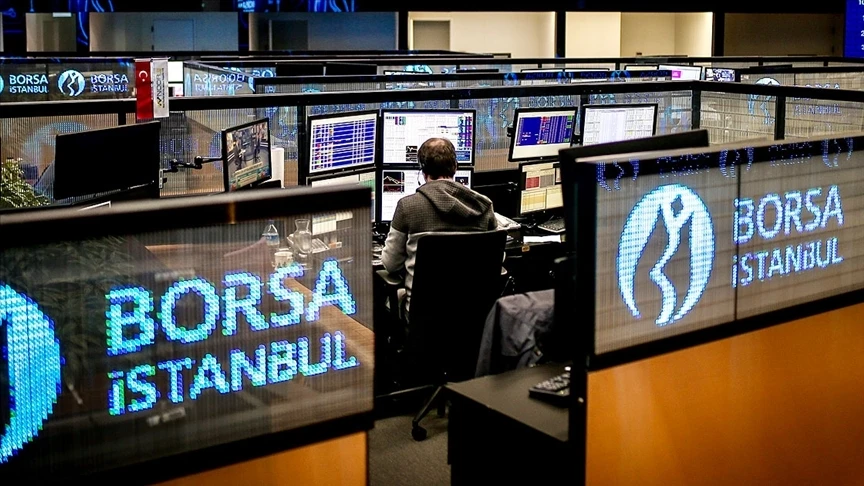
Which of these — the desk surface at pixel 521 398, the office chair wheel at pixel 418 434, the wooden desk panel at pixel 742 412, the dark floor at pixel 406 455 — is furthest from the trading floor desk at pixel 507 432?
the office chair wheel at pixel 418 434

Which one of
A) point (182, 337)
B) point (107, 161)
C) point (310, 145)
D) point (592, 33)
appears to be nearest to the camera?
point (182, 337)

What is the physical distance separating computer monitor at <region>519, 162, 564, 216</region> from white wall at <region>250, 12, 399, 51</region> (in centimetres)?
1128

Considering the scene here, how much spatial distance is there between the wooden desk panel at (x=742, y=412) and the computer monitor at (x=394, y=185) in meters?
2.29

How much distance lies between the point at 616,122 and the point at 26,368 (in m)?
4.01

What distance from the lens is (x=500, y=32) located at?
1608 cm

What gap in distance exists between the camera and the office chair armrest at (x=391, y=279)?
3881 mm

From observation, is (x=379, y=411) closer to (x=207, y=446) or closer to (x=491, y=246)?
(x=491, y=246)

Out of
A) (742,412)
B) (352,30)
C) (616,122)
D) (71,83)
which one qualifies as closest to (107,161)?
(742,412)

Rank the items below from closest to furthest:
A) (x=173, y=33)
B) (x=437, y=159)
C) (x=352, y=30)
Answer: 1. (x=437, y=159)
2. (x=173, y=33)
3. (x=352, y=30)

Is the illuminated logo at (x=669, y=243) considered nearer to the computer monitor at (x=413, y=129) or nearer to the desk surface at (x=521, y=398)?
the desk surface at (x=521, y=398)

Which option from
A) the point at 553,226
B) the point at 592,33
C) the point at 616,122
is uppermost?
the point at 592,33

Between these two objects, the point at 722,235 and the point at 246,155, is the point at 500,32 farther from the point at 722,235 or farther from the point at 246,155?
the point at 722,235

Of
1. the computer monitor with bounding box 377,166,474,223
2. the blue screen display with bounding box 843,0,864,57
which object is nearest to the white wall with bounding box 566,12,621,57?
the blue screen display with bounding box 843,0,864,57

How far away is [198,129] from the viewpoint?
151 inches
